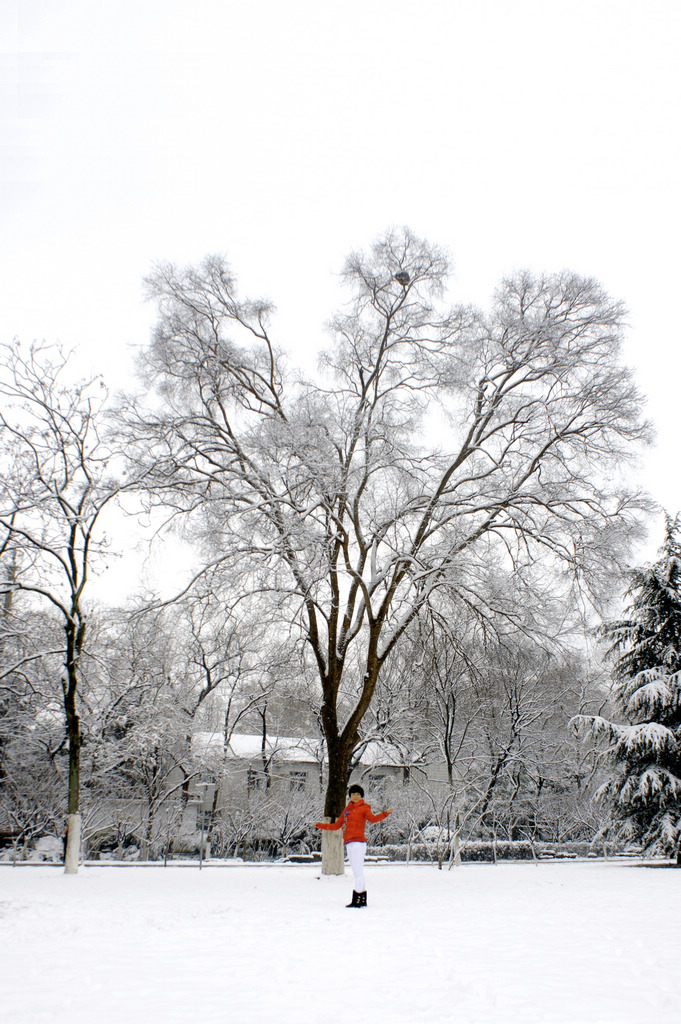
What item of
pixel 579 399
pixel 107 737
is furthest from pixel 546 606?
pixel 107 737

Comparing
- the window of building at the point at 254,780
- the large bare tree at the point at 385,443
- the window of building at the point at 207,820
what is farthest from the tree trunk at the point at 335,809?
the window of building at the point at 254,780

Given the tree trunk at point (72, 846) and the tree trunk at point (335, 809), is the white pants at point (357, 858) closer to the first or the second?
the tree trunk at point (335, 809)

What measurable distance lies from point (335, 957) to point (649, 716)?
14.8 meters

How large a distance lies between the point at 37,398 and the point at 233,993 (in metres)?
14.4

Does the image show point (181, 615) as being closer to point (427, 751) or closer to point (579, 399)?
point (579, 399)

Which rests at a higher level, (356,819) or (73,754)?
(73,754)

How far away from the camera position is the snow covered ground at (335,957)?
4426mm

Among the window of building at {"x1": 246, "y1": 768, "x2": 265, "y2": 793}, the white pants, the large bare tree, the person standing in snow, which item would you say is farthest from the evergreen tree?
the window of building at {"x1": 246, "y1": 768, "x2": 265, "y2": 793}

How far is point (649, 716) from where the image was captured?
18.5 metres

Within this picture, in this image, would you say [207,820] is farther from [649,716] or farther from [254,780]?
[649,716]

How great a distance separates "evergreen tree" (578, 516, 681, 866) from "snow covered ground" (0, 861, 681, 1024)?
18.7 ft

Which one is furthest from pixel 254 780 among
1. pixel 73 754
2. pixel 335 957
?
pixel 335 957

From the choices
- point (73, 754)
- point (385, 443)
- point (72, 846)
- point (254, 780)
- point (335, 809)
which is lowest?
point (254, 780)

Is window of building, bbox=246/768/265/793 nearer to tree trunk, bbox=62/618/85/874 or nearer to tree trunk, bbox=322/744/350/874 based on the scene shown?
tree trunk, bbox=62/618/85/874
